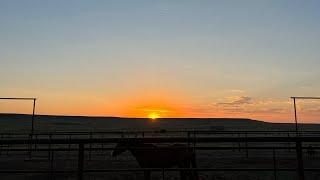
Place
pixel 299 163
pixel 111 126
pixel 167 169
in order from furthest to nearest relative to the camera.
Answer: pixel 111 126 < pixel 167 169 < pixel 299 163

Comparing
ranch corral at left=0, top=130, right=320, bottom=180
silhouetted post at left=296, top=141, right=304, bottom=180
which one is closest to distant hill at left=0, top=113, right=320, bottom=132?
ranch corral at left=0, top=130, right=320, bottom=180

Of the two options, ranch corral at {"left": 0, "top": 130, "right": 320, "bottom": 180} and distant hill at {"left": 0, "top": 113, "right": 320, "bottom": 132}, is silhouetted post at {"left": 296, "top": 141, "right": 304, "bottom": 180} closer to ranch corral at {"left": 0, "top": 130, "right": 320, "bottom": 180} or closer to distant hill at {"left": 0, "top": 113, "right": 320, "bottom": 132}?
ranch corral at {"left": 0, "top": 130, "right": 320, "bottom": 180}

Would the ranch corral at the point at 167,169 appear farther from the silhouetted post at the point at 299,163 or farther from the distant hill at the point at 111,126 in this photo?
the distant hill at the point at 111,126

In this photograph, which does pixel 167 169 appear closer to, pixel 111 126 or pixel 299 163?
pixel 299 163

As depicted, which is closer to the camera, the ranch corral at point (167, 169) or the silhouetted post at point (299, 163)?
the ranch corral at point (167, 169)

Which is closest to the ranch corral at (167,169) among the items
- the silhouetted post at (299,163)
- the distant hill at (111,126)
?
the silhouetted post at (299,163)

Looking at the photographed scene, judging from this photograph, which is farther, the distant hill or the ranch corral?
the distant hill

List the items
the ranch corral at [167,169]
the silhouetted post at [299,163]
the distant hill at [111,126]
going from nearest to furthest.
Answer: the ranch corral at [167,169] → the silhouetted post at [299,163] → the distant hill at [111,126]

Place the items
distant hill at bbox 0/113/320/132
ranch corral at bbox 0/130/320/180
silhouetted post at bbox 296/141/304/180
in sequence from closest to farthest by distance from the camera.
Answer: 1. ranch corral at bbox 0/130/320/180
2. silhouetted post at bbox 296/141/304/180
3. distant hill at bbox 0/113/320/132

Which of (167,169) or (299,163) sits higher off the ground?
(299,163)

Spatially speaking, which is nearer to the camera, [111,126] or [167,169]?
[167,169]

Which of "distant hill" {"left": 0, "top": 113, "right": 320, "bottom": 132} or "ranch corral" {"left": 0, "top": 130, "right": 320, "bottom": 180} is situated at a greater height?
"distant hill" {"left": 0, "top": 113, "right": 320, "bottom": 132}

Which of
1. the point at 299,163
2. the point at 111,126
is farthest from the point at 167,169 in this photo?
the point at 111,126

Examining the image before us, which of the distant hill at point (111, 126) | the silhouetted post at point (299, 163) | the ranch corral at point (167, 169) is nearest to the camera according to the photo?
the ranch corral at point (167, 169)
